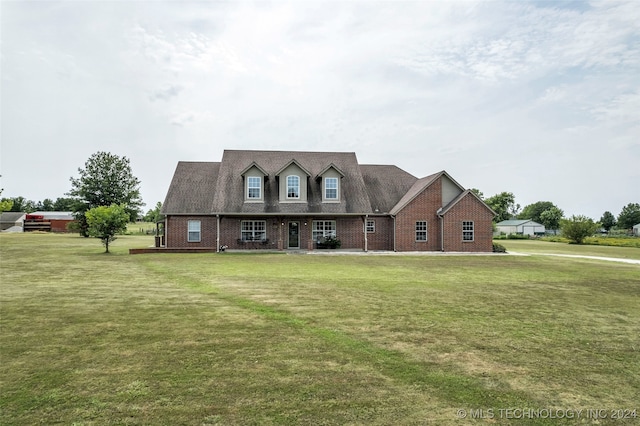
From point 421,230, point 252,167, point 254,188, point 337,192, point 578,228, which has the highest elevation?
point 252,167

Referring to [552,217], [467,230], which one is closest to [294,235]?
[467,230]

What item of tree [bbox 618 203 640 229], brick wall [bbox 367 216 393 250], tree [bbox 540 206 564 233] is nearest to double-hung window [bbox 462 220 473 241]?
brick wall [bbox 367 216 393 250]

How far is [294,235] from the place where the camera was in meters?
31.5

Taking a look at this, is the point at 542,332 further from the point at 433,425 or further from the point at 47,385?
the point at 47,385

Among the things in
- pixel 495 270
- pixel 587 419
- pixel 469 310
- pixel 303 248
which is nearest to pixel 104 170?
pixel 303 248

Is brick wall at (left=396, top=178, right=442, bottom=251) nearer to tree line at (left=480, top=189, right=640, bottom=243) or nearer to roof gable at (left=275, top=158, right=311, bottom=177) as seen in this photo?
roof gable at (left=275, top=158, right=311, bottom=177)

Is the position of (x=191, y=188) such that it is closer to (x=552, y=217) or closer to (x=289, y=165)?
(x=289, y=165)

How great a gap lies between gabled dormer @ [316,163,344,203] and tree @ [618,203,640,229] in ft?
409

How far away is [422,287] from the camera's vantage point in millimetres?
13445

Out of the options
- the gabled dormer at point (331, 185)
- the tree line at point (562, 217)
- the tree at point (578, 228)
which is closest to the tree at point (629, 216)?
the tree line at point (562, 217)

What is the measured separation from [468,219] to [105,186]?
5518 centimetres

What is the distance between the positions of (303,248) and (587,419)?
88.0 feet

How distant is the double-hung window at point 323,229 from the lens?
31.5 metres

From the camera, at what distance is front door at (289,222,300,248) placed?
3141 centimetres
